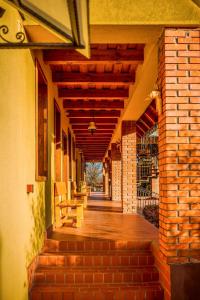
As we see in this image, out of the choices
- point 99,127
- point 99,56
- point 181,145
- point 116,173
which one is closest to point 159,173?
point 181,145

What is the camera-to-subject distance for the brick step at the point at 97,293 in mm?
4621

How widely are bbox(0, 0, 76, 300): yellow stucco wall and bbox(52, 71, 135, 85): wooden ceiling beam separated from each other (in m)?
2.48

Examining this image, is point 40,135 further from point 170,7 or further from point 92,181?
point 92,181

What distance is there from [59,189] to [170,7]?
14.9ft

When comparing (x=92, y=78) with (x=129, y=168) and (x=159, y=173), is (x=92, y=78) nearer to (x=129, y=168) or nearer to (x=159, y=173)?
(x=159, y=173)

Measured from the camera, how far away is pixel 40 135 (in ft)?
19.6

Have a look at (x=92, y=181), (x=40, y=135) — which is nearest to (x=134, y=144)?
(x=40, y=135)

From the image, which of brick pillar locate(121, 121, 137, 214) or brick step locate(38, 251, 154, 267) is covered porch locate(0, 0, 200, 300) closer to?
brick step locate(38, 251, 154, 267)

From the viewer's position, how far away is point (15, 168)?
3.87 meters

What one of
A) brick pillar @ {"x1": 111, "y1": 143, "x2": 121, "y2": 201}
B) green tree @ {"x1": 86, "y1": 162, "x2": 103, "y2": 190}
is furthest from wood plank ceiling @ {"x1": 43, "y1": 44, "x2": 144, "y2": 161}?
green tree @ {"x1": 86, "y1": 162, "x2": 103, "y2": 190}

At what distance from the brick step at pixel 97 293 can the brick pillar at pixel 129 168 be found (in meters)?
5.63

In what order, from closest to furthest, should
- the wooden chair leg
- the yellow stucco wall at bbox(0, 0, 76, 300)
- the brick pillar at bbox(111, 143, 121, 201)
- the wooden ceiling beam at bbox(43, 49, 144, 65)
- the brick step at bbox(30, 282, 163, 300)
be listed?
the yellow stucco wall at bbox(0, 0, 76, 300), the brick step at bbox(30, 282, 163, 300), the wooden ceiling beam at bbox(43, 49, 144, 65), the wooden chair leg, the brick pillar at bbox(111, 143, 121, 201)

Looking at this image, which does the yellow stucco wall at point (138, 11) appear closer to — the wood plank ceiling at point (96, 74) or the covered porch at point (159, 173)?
the covered porch at point (159, 173)

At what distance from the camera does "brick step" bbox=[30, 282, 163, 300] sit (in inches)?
182
